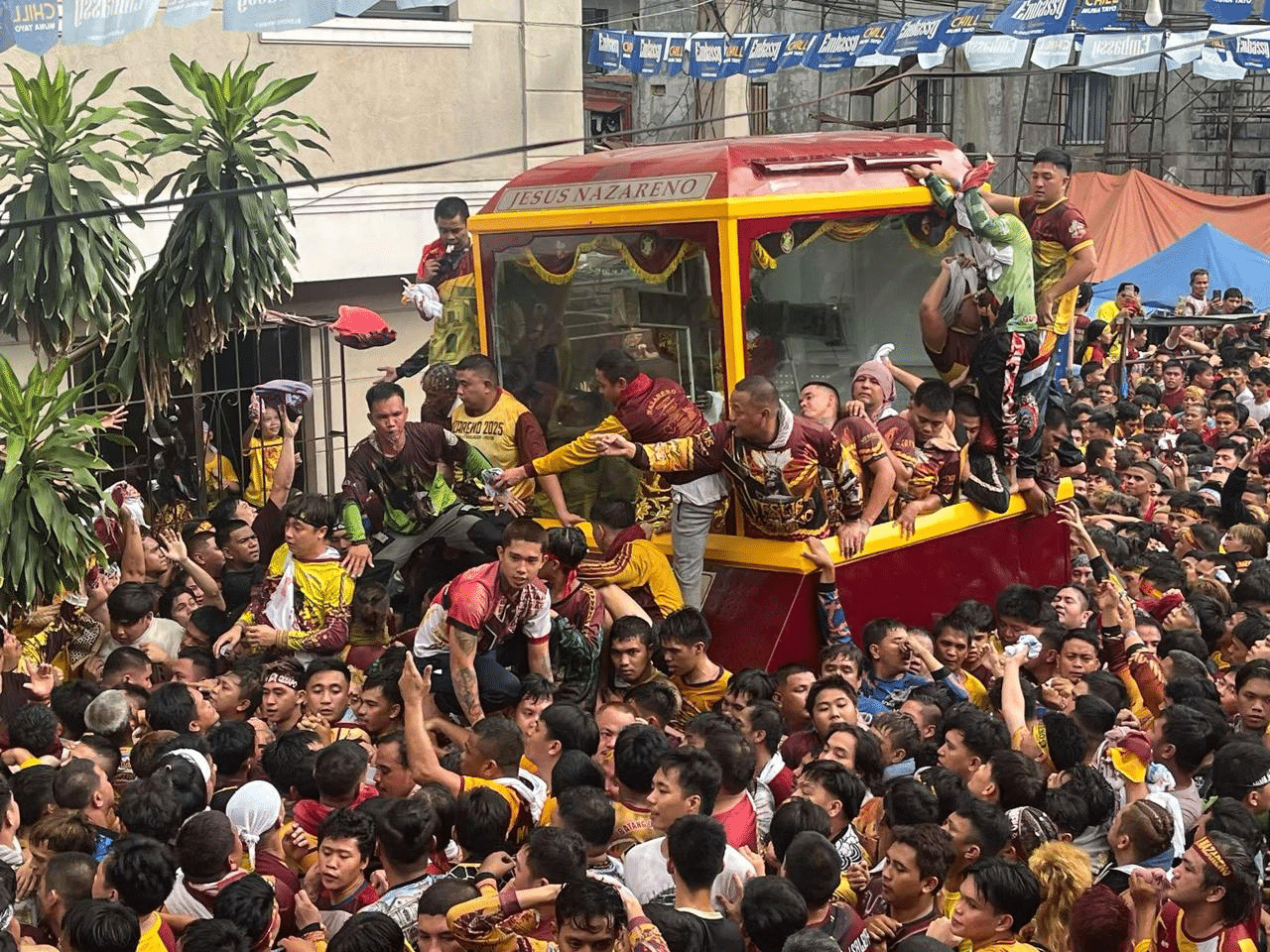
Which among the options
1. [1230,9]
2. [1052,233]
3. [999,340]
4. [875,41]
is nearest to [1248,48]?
[1230,9]

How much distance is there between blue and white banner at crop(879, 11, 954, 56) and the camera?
24000 mm

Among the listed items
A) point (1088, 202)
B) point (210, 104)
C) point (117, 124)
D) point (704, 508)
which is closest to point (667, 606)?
point (704, 508)

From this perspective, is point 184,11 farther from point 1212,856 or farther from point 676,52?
point 676,52

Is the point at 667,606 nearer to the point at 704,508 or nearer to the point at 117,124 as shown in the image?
the point at 704,508

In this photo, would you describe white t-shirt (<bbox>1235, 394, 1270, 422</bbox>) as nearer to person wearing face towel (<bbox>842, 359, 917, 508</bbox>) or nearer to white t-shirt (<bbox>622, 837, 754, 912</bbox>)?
person wearing face towel (<bbox>842, 359, 917, 508</bbox>)

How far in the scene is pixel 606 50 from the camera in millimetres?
24547

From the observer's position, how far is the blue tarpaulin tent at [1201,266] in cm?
2198

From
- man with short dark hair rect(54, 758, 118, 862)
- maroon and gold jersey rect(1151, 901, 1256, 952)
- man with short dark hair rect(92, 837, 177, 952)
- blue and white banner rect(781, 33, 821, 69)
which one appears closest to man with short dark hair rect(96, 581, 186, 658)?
man with short dark hair rect(54, 758, 118, 862)

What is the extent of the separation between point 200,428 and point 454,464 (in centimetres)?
414

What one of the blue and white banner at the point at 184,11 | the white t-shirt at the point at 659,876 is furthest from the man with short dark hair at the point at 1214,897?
the blue and white banner at the point at 184,11

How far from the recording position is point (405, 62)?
14.6 metres

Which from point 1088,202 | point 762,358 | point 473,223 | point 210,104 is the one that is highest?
point 210,104

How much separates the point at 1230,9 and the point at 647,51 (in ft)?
25.5

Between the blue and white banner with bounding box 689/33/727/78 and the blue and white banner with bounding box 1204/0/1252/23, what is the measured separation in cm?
650
